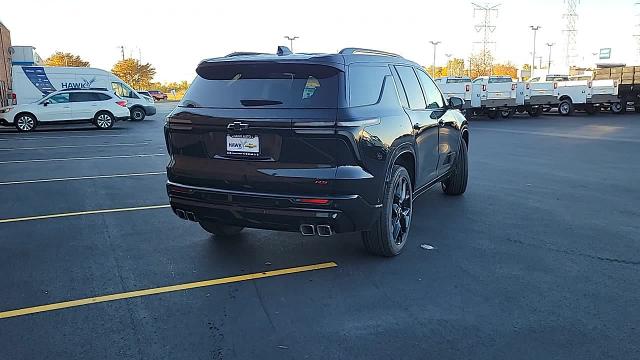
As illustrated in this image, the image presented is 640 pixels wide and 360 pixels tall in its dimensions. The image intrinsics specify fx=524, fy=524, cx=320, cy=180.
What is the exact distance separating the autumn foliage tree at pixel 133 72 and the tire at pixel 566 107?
66106 millimetres

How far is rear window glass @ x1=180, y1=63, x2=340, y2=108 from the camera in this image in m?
4.18

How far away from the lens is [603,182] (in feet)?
28.4

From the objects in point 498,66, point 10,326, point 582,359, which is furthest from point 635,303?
point 498,66

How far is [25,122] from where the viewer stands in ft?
66.7

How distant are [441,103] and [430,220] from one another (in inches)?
59.5

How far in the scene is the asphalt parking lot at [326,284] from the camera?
3.27 m

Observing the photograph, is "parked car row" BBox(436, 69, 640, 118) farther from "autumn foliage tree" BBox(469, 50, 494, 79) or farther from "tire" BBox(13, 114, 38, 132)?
"autumn foliage tree" BBox(469, 50, 494, 79)

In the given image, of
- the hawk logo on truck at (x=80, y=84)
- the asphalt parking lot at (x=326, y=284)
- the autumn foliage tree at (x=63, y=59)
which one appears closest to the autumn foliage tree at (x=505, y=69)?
the autumn foliage tree at (x=63, y=59)

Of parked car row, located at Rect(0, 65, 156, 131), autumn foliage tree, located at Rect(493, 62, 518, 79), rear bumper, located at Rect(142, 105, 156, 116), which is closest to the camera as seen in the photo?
parked car row, located at Rect(0, 65, 156, 131)

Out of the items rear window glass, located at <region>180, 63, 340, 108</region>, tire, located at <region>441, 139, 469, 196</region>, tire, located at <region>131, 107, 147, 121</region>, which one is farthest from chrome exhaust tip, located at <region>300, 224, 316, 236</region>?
tire, located at <region>131, 107, 147, 121</region>

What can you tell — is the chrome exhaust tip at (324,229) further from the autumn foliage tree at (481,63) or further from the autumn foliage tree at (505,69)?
the autumn foliage tree at (505,69)

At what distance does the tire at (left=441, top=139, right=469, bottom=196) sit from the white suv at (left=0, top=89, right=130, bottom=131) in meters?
18.1

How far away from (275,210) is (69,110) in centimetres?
1971

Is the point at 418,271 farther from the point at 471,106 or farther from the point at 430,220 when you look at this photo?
the point at 471,106
